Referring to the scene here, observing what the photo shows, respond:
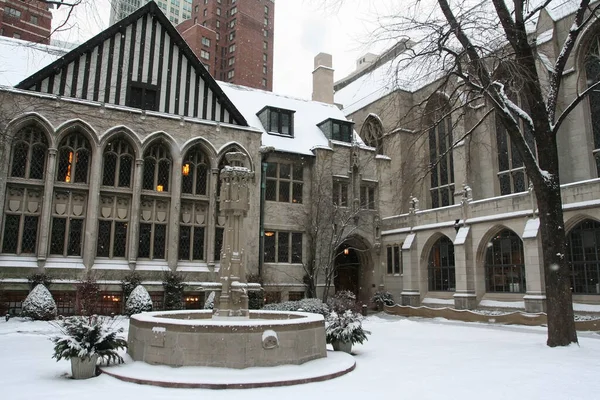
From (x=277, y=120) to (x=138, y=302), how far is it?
14.6m

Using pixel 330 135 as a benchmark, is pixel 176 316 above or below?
below

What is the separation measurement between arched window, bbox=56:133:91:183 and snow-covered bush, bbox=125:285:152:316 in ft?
20.6

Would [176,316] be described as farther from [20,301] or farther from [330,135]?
[330,135]

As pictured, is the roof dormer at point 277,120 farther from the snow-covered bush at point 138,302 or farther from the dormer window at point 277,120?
the snow-covered bush at point 138,302

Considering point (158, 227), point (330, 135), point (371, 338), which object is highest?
point (330, 135)

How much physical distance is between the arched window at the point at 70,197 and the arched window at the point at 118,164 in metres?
0.87

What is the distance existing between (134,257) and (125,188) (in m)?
3.55

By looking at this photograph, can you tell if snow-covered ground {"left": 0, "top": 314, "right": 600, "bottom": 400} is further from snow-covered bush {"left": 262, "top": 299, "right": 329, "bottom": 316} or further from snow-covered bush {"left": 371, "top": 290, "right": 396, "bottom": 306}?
snow-covered bush {"left": 371, "top": 290, "right": 396, "bottom": 306}

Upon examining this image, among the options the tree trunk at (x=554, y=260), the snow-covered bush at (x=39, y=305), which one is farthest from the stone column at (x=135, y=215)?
the tree trunk at (x=554, y=260)

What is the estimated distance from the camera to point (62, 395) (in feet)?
25.4

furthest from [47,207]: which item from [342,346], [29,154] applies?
[342,346]

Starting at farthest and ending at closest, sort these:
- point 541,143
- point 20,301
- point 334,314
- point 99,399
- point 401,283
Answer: point 401,283, point 20,301, point 541,143, point 334,314, point 99,399

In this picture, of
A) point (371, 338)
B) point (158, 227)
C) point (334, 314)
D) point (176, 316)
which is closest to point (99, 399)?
point (176, 316)

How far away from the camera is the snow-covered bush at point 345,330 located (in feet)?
41.2
